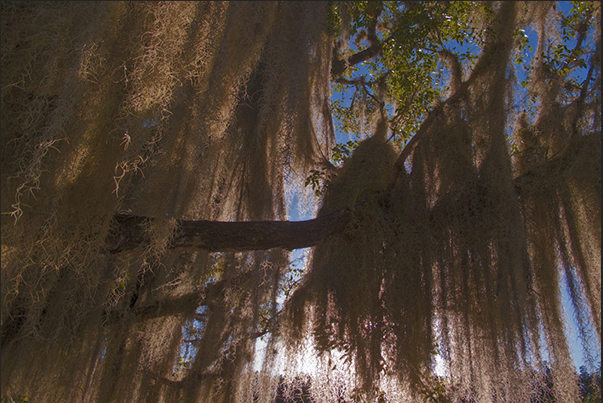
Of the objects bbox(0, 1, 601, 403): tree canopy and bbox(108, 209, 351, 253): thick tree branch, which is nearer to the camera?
bbox(0, 1, 601, 403): tree canopy

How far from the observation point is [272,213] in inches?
115

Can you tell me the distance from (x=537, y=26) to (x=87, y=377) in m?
4.10

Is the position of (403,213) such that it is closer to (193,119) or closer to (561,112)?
(561,112)

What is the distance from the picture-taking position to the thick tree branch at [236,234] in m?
2.19

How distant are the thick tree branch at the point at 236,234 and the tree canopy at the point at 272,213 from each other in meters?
0.01

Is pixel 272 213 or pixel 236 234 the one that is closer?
pixel 236 234

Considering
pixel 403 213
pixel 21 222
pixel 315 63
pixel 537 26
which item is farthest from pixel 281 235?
pixel 537 26

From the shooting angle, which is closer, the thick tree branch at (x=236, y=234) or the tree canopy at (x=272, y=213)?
the tree canopy at (x=272, y=213)

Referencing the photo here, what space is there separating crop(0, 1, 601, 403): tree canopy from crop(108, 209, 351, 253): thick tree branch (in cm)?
1

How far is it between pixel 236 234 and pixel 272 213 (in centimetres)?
48

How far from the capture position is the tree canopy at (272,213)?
5.95 ft

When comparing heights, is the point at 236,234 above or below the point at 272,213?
below

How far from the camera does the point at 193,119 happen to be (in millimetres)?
1932

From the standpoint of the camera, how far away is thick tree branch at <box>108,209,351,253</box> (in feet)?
7.18
